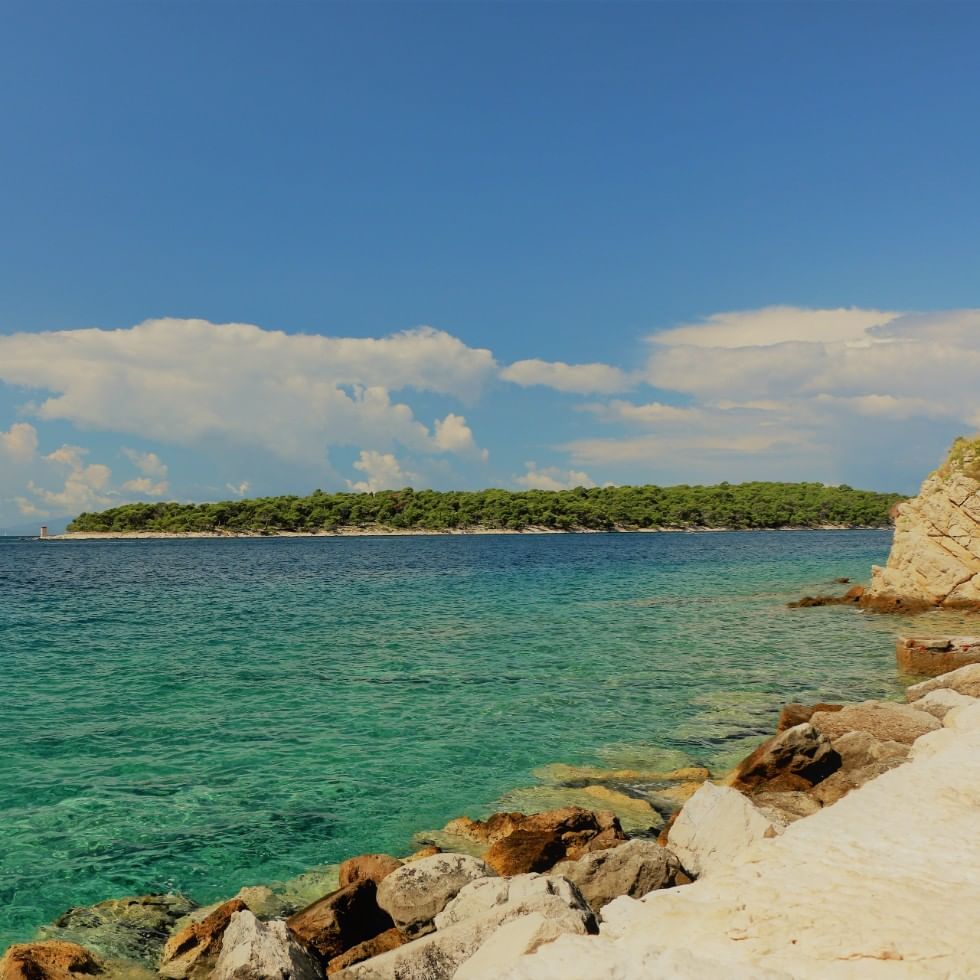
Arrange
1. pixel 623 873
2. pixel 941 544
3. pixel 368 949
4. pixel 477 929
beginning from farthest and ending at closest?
pixel 941 544, pixel 623 873, pixel 368 949, pixel 477 929

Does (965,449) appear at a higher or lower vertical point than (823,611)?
higher

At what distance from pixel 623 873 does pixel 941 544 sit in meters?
45.3

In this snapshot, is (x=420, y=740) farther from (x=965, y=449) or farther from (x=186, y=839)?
(x=965, y=449)

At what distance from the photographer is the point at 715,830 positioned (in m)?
11.6

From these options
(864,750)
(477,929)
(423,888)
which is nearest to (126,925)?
(423,888)

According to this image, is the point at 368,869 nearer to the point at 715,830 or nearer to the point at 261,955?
the point at 261,955

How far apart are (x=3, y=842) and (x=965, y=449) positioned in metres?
54.2

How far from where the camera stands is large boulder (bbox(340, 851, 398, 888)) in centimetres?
1172

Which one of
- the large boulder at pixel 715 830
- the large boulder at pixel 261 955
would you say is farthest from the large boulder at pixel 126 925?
the large boulder at pixel 715 830

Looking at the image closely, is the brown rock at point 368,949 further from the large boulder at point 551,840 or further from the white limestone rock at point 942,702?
Result: the white limestone rock at point 942,702

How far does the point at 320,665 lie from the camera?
3181cm

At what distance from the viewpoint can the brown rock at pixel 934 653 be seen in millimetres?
29533

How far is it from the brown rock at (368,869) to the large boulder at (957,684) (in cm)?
1760

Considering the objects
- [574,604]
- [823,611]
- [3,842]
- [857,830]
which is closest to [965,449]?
[823,611]
